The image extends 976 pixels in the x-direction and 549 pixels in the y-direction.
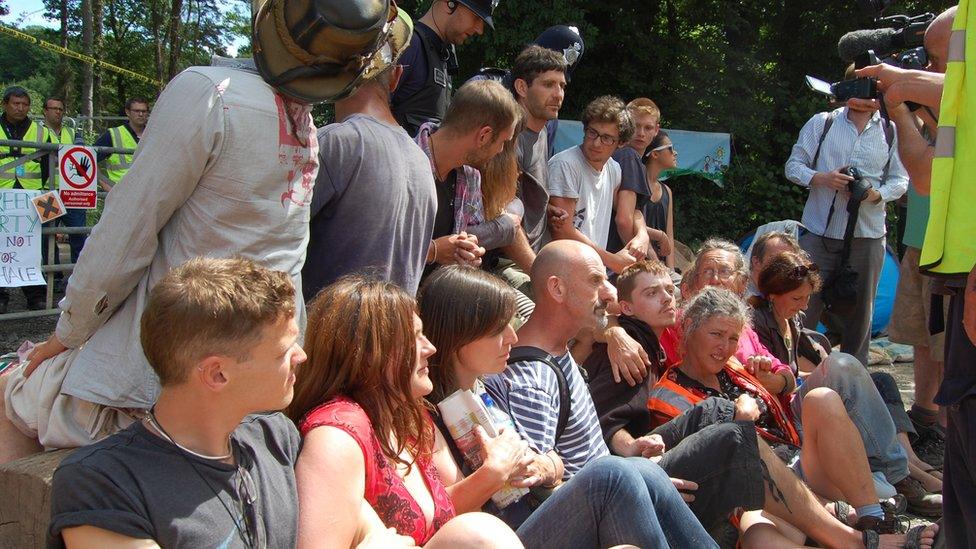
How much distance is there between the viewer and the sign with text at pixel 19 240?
6.87 metres

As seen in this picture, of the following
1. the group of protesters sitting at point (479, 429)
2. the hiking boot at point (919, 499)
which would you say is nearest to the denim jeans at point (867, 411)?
the group of protesters sitting at point (479, 429)

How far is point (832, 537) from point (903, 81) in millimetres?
1713

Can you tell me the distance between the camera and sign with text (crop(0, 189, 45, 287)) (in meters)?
6.87

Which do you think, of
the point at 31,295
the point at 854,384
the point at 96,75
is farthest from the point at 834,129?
the point at 96,75

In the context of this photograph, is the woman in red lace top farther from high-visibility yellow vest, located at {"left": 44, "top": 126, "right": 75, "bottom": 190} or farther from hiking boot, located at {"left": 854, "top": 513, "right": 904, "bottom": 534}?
high-visibility yellow vest, located at {"left": 44, "top": 126, "right": 75, "bottom": 190}

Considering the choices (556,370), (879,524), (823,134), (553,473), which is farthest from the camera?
(823,134)

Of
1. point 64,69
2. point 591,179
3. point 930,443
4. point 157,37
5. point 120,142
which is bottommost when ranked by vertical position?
point 930,443

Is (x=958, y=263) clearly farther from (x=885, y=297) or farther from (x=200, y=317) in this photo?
(x=885, y=297)

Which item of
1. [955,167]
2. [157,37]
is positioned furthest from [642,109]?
[157,37]

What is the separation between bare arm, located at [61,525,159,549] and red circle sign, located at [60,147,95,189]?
268 inches

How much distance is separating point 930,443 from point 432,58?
143 inches

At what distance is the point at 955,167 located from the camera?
2.19 m

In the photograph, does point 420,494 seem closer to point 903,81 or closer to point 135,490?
point 135,490

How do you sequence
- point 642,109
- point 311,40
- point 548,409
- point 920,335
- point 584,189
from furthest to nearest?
1. point 642,109
2. point 920,335
3. point 584,189
4. point 548,409
5. point 311,40
